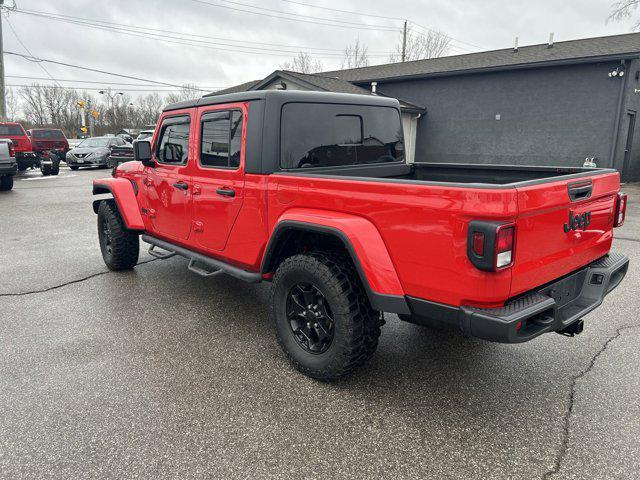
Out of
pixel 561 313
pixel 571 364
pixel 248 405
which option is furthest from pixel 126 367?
pixel 571 364

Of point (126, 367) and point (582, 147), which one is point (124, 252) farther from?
point (582, 147)

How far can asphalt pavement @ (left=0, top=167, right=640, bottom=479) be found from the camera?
2328mm

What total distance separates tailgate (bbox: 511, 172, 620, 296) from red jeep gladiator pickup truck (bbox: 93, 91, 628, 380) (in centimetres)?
1

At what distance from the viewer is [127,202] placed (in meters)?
5.05

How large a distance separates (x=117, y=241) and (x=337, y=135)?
306 centimetres

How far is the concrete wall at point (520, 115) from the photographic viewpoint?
1484 centimetres

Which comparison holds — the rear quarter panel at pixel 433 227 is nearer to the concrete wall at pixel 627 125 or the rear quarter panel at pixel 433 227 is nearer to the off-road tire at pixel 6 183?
the off-road tire at pixel 6 183

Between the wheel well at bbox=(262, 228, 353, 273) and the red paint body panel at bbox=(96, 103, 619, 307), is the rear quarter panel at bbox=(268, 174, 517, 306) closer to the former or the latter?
the red paint body panel at bbox=(96, 103, 619, 307)

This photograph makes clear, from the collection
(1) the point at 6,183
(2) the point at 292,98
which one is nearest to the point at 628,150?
(2) the point at 292,98

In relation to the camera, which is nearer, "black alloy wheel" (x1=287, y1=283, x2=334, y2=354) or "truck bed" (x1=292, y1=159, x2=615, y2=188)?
"black alloy wheel" (x1=287, y1=283, x2=334, y2=354)

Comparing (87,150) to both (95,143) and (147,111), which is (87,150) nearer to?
(95,143)

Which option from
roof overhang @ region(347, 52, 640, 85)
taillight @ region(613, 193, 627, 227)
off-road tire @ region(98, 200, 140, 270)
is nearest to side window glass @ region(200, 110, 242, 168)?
off-road tire @ region(98, 200, 140, 270)

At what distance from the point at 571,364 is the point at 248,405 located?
2316 millimetres

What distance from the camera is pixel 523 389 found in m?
3.02
